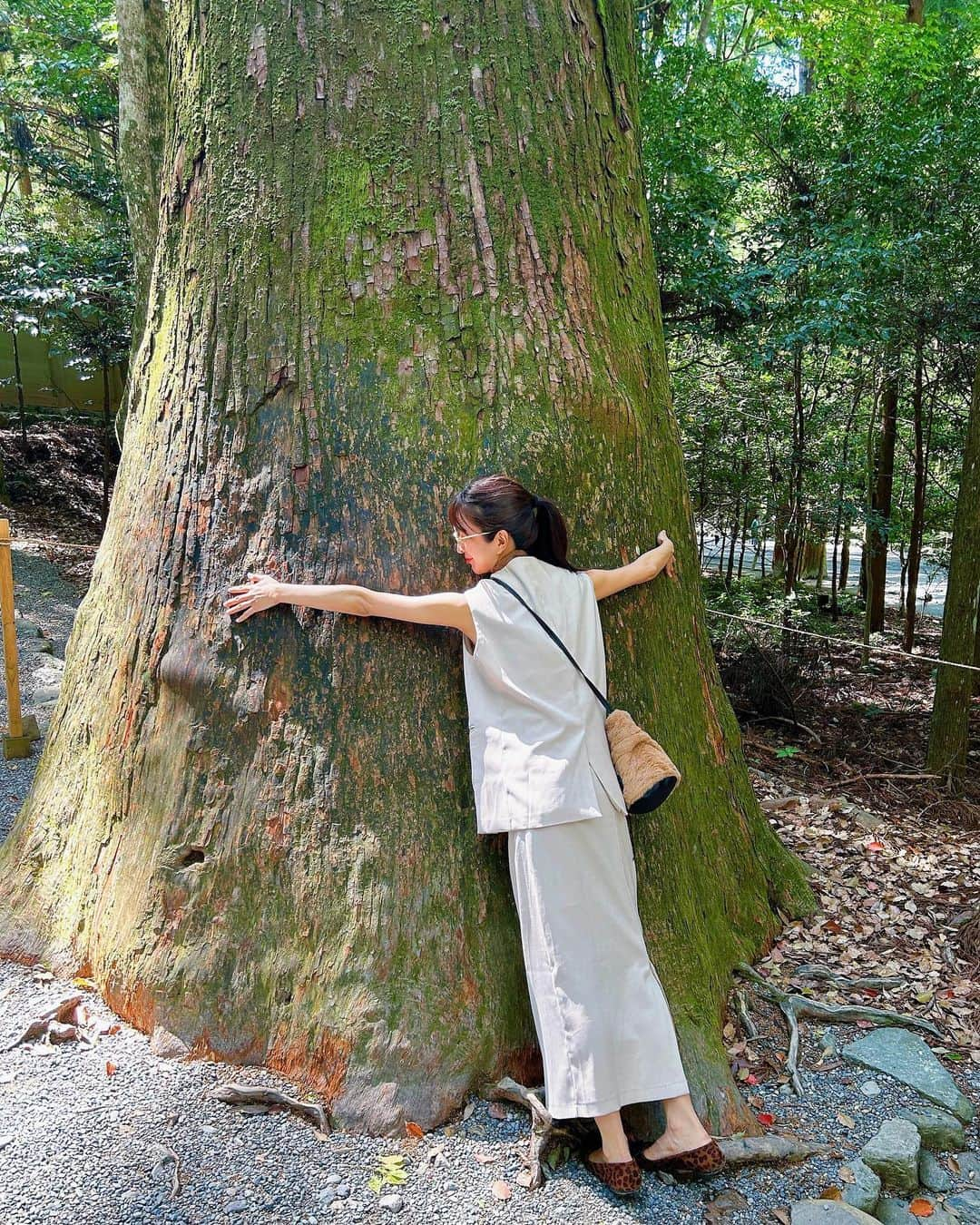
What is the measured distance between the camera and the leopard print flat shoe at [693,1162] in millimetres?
2359

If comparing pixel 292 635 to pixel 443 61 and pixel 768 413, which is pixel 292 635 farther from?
pixel 768 413

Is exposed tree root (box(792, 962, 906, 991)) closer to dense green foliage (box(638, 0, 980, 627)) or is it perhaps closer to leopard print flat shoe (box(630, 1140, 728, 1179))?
leopard print flat shoe (box(630, 1140, 728, 1179))

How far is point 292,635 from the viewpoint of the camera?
269cm

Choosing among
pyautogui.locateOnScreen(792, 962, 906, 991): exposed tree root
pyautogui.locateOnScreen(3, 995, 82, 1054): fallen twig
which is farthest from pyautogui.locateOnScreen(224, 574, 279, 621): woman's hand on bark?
pyautogui.locateOnScreen(792, 962, 906, 991): exposed tree root

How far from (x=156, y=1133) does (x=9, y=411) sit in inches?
648

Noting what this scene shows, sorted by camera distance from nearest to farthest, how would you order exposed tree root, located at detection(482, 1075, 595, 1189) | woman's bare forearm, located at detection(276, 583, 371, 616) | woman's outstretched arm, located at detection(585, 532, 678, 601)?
1. exposed tree root, located at detection(482, 1075, 595, 1189)
2. woman's bare forearm, located at detection(276, 583, 371, 616)
3. woman's outstretched arm, located at detection(585, 532, 678, 601)

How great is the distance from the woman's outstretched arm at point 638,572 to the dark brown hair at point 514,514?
0.15m

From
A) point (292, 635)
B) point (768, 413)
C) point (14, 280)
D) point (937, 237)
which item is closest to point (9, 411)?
point (14, 280)

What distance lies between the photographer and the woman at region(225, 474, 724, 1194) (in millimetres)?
2371

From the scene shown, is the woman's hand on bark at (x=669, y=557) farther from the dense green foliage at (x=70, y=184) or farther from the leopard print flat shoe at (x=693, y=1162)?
the dense green foliage at (x=70, y=184)

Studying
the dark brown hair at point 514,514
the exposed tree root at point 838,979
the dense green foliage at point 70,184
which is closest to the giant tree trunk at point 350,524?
the dark brown hair at point 514,514

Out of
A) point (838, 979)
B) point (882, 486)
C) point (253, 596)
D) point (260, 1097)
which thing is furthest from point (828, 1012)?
point (882, 486)

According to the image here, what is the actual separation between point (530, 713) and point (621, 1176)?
118cm

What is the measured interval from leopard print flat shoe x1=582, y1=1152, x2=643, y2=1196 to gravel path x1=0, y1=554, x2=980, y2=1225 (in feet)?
0.08
